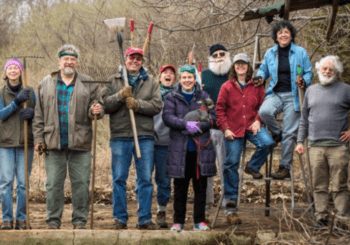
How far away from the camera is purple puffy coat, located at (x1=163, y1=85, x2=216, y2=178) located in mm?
7422

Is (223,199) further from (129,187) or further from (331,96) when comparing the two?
(129,187)

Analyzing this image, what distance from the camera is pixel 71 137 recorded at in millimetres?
7543

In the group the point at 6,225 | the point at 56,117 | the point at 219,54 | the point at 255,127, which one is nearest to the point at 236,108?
the point at 255,127

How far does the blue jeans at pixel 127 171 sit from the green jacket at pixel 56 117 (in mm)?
353

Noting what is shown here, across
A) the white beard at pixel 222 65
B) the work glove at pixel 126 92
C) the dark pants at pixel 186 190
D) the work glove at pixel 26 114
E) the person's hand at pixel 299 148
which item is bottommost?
the dark pants at pixel 186 190

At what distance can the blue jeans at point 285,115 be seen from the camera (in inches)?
309

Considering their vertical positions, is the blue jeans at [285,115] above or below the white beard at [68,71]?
below

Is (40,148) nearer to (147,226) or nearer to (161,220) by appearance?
(147,226)

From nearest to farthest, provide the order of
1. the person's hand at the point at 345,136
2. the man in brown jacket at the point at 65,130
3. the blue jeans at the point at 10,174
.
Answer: the person's hand at the point at 345,136
the man in brown jacket at the point at 65,130
the blue jeans at the point at 10,174

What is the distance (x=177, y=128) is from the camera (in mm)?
7477

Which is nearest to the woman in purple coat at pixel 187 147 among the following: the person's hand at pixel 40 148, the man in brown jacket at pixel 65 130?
the man in brown jacket at pixel 65 130

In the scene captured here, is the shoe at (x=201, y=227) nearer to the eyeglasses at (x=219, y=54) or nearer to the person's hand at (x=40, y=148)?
the person's hand at (x=40, y=148)

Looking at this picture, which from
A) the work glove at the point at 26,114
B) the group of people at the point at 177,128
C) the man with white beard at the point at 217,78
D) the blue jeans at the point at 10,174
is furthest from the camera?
the man with white beard at the point at 217,78

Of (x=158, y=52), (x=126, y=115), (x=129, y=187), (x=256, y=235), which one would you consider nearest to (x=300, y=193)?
(x=129, y=187)
